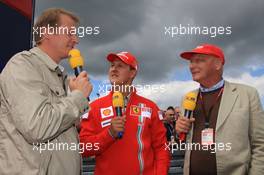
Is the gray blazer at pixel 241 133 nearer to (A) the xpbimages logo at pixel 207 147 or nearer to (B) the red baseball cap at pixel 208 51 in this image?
(A) the xpbimages logo at pixel 207 147

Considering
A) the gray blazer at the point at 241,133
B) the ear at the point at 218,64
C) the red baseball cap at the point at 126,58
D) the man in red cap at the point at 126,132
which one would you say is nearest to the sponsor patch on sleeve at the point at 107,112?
the man in red cap at the point at 126,132

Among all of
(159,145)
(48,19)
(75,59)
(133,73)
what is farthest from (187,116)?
(48,19)

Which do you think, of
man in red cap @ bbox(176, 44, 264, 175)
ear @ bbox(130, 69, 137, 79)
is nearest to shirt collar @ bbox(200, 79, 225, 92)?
man in red cap @ bbox(176, 44, 264, 175)

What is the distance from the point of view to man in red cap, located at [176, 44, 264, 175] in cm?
378

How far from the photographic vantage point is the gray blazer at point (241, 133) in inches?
148

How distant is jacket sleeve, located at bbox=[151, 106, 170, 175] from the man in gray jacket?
157 centimetres

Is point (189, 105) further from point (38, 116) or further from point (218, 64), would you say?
point (38, 116)

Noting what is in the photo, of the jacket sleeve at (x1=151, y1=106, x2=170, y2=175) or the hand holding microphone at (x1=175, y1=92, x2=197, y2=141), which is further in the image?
the jacket sleeve at (x1=151, y1=106, x2=170, y2=175)

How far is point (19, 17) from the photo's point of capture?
571 cm

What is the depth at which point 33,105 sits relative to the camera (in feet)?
7.52

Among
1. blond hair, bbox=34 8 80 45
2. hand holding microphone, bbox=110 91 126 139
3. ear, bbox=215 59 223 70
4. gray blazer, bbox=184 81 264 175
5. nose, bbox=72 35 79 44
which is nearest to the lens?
blond hair, bbox=34 8 80 45

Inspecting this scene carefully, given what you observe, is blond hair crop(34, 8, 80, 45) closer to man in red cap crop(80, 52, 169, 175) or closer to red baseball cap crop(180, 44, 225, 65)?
man in red cap crop(80, 52, 169, 175)

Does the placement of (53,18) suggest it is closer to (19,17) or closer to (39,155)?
(39,155)

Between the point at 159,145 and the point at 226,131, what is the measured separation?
→ 85 cm
